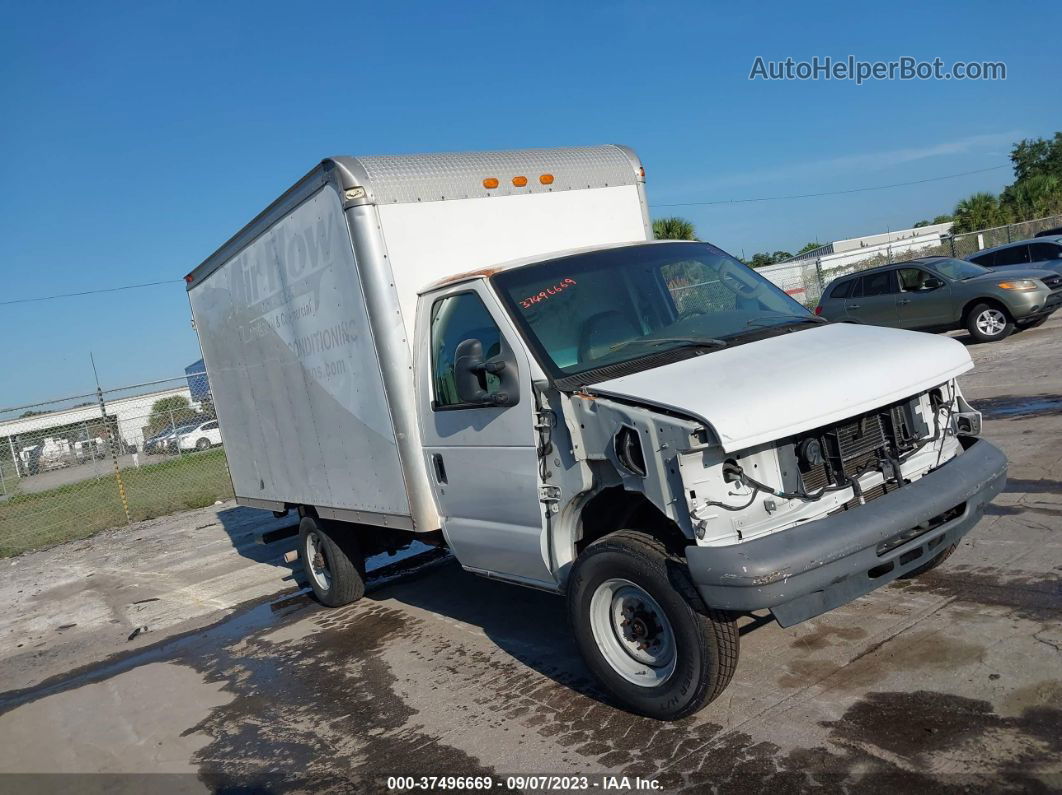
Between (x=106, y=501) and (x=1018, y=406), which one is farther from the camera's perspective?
(x=106, y=501)

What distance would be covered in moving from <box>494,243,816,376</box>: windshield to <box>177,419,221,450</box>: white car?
52.3 feet

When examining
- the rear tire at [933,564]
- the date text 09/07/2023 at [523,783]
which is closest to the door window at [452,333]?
the date text 09/07/2023 at [523,783]

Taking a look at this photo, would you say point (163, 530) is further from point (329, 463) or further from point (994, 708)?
point (994, 708)

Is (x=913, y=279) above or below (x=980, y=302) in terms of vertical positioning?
above

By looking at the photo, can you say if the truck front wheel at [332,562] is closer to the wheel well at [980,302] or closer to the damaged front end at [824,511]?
the damaged front end at [824,511]

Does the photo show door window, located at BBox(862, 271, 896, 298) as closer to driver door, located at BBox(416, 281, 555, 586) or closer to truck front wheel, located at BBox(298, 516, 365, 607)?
truck front wheel, located at BBox(298, 516, 365, 607)

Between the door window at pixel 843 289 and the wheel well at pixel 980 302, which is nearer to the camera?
the wheel well at pixel 980 302

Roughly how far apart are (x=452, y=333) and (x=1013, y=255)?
17795 mm

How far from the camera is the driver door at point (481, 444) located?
475 cm

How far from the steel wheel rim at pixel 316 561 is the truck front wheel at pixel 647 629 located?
12.7 ft

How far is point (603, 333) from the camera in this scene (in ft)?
15.9

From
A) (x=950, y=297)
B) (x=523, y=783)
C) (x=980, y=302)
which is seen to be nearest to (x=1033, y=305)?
(x=980, y=302)

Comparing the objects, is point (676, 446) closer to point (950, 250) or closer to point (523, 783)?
point (523, 783)

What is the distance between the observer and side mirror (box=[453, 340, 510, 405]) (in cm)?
470
